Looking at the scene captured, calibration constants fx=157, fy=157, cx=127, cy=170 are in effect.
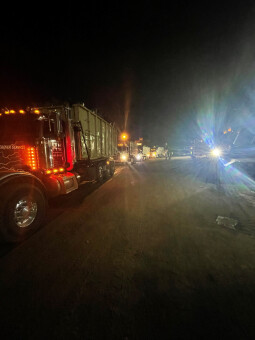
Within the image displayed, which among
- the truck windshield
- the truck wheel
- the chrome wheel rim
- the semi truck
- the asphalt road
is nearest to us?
the asphalt road

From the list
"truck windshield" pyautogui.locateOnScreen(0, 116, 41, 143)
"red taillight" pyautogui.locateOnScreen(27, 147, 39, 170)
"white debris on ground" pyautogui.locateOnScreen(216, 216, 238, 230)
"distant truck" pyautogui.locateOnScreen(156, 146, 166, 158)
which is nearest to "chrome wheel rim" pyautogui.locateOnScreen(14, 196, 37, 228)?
"red taillight" pyautogui.locateOnScreen(27, 147, 39, 170)

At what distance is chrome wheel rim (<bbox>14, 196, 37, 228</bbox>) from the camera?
3369 mm

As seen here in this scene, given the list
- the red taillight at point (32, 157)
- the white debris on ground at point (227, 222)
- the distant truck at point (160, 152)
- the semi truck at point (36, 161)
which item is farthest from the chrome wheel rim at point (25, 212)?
the distant truck at point (160, 152)

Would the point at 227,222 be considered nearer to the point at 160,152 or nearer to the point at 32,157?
the point at 32,157

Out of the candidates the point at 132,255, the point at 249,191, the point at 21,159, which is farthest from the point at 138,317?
the point at 249,191

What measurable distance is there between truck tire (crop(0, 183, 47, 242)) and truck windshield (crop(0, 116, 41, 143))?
1727 mm

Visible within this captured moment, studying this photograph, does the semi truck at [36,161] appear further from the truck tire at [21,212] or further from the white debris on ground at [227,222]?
the white debris on ground at [227,222]

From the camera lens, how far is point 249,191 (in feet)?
21.8

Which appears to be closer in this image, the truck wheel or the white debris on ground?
the white debris on ground

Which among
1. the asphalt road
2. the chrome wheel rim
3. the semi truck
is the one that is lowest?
the asphalt road

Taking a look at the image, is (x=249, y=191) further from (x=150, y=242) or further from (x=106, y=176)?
(x=106, y=176)

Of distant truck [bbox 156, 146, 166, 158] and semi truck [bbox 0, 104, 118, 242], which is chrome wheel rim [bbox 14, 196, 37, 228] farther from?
distant truck [bbox 156, 146, 166, 158]

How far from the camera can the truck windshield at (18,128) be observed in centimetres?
441

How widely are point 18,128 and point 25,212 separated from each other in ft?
8.10
